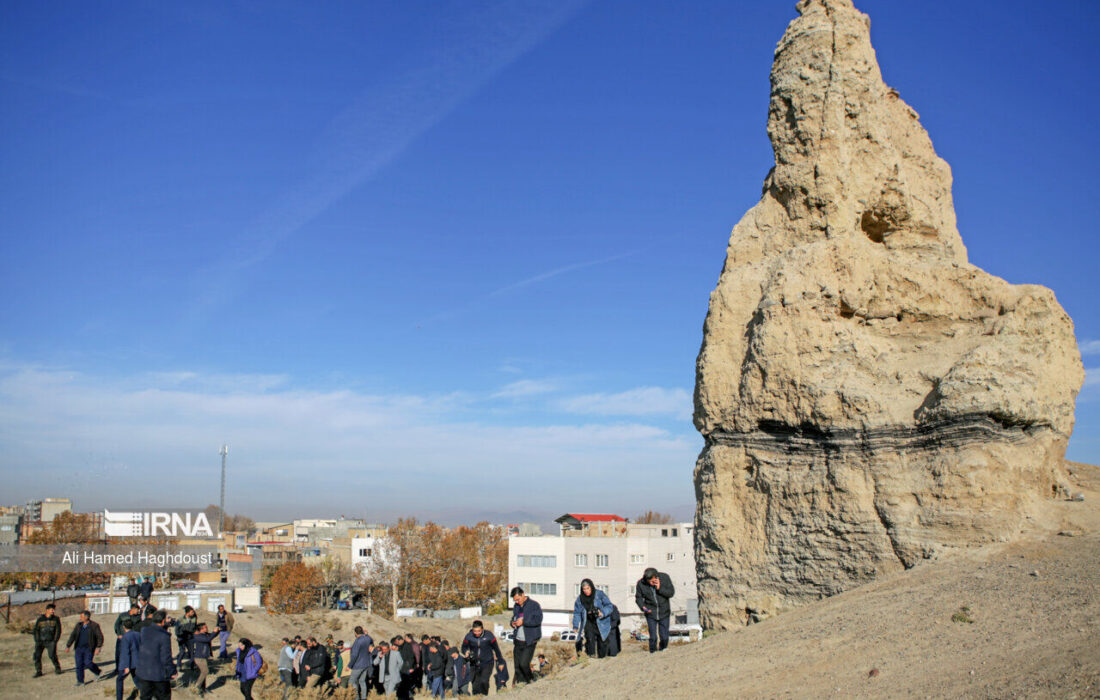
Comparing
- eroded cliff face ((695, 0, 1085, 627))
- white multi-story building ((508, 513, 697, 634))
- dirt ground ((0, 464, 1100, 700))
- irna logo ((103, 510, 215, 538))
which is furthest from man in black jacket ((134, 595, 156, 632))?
white multi-story building ((508, 513, 697, 634))

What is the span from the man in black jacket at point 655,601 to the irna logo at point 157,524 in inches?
1059

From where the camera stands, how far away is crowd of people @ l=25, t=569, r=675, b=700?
1193cm

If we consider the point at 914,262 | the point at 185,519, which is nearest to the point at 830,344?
the point at 914,262

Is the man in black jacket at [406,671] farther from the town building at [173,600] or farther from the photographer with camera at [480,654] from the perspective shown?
the town building at [173,600]

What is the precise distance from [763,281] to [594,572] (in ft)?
142

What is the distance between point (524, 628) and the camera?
12.2 meters

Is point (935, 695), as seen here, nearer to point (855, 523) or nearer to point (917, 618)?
point (917, 618)

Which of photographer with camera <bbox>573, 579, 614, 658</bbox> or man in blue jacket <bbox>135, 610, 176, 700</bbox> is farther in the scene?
photographer with camera <bbox>573, 579, 614, 658</bbox>

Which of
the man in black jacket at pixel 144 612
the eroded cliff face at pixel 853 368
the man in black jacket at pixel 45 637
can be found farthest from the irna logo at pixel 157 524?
the eroded cliff face at pixel 853 368

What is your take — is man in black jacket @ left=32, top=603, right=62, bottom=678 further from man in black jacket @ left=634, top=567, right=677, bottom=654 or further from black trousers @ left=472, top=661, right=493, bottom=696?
man in black jacket @ left=634, top=567, right=677, bottom=654

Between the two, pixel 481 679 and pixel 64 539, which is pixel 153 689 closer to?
pixel 481 679

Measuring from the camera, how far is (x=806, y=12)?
1511 centimetres

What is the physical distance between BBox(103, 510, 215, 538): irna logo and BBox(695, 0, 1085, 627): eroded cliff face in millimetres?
26725

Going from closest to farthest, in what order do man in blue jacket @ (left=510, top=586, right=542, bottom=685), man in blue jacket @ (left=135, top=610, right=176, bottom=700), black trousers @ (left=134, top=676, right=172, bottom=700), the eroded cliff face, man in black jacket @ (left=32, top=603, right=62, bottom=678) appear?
1. the eroded cliff face
2. man in blue jacket @ (left=135, top=610, right=176, bottom=700)
3. black trousers @ (left=134, top=676, right=172, bottom=700)
4. man in blue jacket @ (left=510, top=586, right=542, bottom=685)
5. man in black jacket @ (left=32, top=603, right=62, bottom=678)
